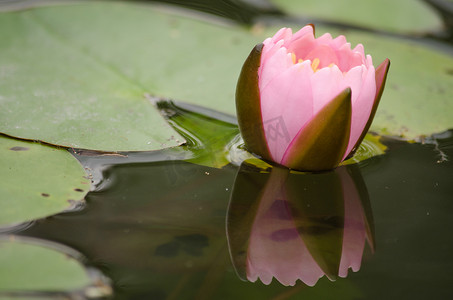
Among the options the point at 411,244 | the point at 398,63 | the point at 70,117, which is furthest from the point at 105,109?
the point at 398,63

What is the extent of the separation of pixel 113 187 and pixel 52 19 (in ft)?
3.26

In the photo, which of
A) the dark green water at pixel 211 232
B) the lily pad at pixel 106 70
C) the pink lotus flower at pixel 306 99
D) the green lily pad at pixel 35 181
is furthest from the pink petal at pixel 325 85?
the green lily pad at pixel 35 181

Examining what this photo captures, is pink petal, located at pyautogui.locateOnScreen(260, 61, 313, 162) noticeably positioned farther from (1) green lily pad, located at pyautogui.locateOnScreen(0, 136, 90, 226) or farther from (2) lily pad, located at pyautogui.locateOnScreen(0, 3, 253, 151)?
(1) green lily pad, located at pyautogui.locateOnScreen(0, 136, 90, 226)

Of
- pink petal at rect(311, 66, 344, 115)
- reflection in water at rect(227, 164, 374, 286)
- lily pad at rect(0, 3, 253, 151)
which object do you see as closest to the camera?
reflection in water at rect(227, 164, 374, 286)

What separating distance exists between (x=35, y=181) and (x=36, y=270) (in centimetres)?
32

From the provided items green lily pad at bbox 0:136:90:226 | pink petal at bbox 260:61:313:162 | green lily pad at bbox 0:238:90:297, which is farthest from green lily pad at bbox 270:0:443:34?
green lily pad at bbox 0:238:90:297

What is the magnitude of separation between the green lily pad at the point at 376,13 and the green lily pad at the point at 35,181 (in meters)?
1.48

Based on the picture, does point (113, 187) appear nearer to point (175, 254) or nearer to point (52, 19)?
point (175, 254)

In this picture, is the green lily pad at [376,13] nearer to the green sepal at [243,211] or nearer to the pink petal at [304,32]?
the pink petal at [304,32]

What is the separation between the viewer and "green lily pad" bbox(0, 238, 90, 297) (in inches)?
35.5

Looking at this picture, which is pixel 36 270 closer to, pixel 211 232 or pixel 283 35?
pixel 211 232

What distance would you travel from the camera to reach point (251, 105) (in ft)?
4.25

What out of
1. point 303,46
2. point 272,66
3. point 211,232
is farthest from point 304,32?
point 211,232

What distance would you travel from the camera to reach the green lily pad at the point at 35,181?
111 centimetres
